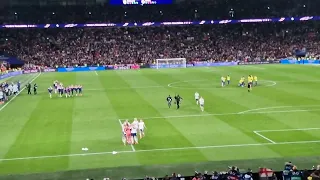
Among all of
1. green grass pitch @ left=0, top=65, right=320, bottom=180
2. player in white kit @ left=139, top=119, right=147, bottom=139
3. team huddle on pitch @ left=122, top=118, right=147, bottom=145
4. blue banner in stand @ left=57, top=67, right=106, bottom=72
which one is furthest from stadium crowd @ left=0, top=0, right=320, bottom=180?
team huddle on pitch @ left=122, top=118, right=147, bottom=145

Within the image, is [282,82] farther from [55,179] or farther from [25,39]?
[25,39]

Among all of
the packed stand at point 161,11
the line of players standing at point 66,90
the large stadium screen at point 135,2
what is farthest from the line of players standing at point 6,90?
the packed stand at point 161,11

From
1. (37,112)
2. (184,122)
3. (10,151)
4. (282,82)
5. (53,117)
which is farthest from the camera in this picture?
(282,82)

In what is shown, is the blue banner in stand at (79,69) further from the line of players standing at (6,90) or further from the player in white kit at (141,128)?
the player in white kit at (141,128)

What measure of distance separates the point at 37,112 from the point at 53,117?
3.46 m

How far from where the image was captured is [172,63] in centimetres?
9662

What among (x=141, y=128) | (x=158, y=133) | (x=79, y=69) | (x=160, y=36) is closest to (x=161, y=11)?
(x=160, y=36)

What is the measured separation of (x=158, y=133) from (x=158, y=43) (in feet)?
258

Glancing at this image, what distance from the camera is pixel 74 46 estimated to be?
10462 cm

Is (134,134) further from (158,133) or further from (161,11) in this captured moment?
(161,11)

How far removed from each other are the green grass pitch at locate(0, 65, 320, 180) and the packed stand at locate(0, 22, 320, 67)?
5027cm

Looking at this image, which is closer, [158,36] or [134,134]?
[134,134]

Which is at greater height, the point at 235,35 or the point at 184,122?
the point at 235,35

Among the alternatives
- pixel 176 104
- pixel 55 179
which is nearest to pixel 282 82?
pixel 176 104
